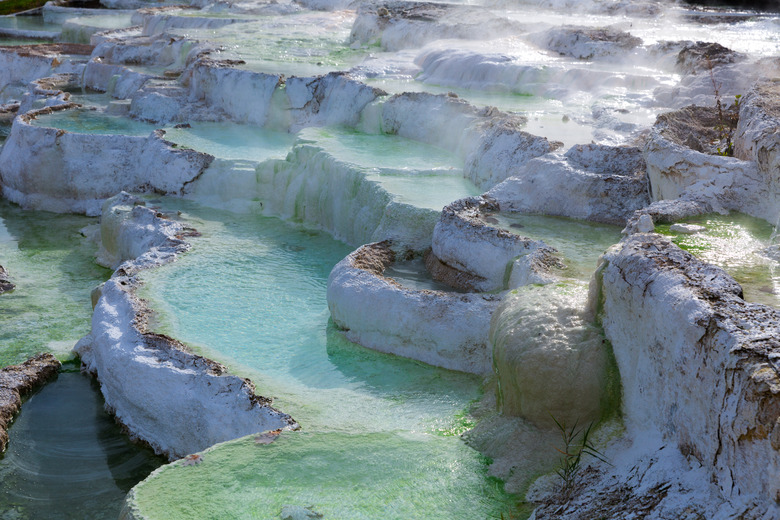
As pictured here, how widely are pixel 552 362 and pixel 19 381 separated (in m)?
3.90

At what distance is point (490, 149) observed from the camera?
7.27 metres

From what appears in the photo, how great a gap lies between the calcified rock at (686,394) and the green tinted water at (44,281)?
4.49 m

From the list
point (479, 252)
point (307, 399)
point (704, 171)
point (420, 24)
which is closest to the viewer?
point (307, 399)

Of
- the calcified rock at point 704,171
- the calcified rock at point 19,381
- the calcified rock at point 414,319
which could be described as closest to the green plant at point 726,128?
the calcified rock at point 704,171

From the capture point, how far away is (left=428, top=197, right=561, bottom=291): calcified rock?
4.96 metres

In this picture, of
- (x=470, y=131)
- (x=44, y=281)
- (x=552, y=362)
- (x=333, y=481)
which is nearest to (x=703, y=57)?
(x=470, y=131)

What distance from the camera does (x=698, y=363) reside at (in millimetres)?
2861

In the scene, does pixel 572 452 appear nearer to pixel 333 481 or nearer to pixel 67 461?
pixel 333 481

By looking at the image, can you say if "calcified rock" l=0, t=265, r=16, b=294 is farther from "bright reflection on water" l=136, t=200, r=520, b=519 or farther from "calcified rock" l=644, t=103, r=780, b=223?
"calcified rock" l=644, t=103, r=780, b=223

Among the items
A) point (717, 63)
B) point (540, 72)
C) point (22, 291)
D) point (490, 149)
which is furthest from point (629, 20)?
point (22, 291)

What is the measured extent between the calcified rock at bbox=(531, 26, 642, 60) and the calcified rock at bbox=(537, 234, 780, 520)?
7522 millimetres

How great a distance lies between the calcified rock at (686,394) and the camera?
2535 millimetres

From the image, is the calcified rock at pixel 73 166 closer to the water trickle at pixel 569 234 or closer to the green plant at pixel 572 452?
the water trickle at pixel 569 234

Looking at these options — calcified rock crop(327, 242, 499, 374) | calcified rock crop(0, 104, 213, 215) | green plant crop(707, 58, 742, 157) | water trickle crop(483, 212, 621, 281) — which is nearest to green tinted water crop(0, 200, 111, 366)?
calcified rock crop(0, 104, 213, 215)
